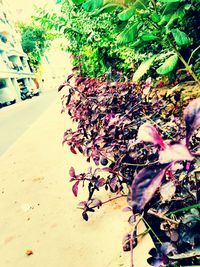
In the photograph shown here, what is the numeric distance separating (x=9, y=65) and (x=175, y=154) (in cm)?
3747

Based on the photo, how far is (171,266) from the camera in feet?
3.52

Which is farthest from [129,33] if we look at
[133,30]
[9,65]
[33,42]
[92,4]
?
[33,42]

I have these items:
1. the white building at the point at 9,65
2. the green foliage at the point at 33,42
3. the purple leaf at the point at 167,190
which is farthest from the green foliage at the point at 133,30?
the green foliage at the point at 33,42

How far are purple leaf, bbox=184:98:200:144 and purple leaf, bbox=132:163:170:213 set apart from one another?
3.4 inches

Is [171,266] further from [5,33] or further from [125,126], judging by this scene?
[5,33]

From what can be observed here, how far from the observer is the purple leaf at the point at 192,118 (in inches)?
22.8

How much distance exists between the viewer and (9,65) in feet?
116

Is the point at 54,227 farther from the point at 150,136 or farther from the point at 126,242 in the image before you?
the point at 150,136

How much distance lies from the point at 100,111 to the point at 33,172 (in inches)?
76.5

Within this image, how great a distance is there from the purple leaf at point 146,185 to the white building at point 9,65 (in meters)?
28.6

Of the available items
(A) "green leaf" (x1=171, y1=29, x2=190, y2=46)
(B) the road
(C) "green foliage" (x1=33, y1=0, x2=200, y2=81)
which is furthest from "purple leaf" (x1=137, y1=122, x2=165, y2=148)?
(B) the road

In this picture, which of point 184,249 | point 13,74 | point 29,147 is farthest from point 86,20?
point 13,74

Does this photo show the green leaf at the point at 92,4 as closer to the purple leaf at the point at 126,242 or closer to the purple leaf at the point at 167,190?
the purple leaf at the point at 167,190

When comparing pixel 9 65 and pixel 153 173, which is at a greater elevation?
pixel 9 65
